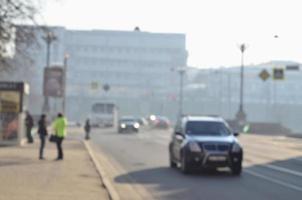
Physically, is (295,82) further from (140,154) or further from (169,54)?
(140,154)

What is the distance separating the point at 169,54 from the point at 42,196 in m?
150

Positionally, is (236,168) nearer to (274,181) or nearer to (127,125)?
(274,181)

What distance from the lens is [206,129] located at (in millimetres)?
26578

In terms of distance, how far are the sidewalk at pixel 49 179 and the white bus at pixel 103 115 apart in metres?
56.5

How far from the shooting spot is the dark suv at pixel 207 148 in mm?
24844

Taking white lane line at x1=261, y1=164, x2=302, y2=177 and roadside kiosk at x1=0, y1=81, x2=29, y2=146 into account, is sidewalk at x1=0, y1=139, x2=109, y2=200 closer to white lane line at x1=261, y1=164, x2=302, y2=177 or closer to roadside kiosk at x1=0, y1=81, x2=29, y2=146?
white lane line at x1=261, y1=164, x2=302, y2=177

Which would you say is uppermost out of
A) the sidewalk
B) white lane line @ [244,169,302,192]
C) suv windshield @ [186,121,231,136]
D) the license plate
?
suv windshield @ [186,121,231,136]

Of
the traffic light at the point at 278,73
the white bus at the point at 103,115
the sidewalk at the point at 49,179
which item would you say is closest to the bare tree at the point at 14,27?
the sidewalk at the point at 49,179

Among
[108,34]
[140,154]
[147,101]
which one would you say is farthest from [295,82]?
[140,154]

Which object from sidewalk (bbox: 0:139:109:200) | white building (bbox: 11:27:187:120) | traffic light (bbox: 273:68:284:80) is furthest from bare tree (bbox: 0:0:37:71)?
white building (bbox: 11:27:187:120)

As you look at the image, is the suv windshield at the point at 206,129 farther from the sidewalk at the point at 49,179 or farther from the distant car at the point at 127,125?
the distant car at the point at 127,125

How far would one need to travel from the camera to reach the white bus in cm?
8844

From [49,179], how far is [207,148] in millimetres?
5832

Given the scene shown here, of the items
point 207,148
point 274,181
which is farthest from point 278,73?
point 274,181
